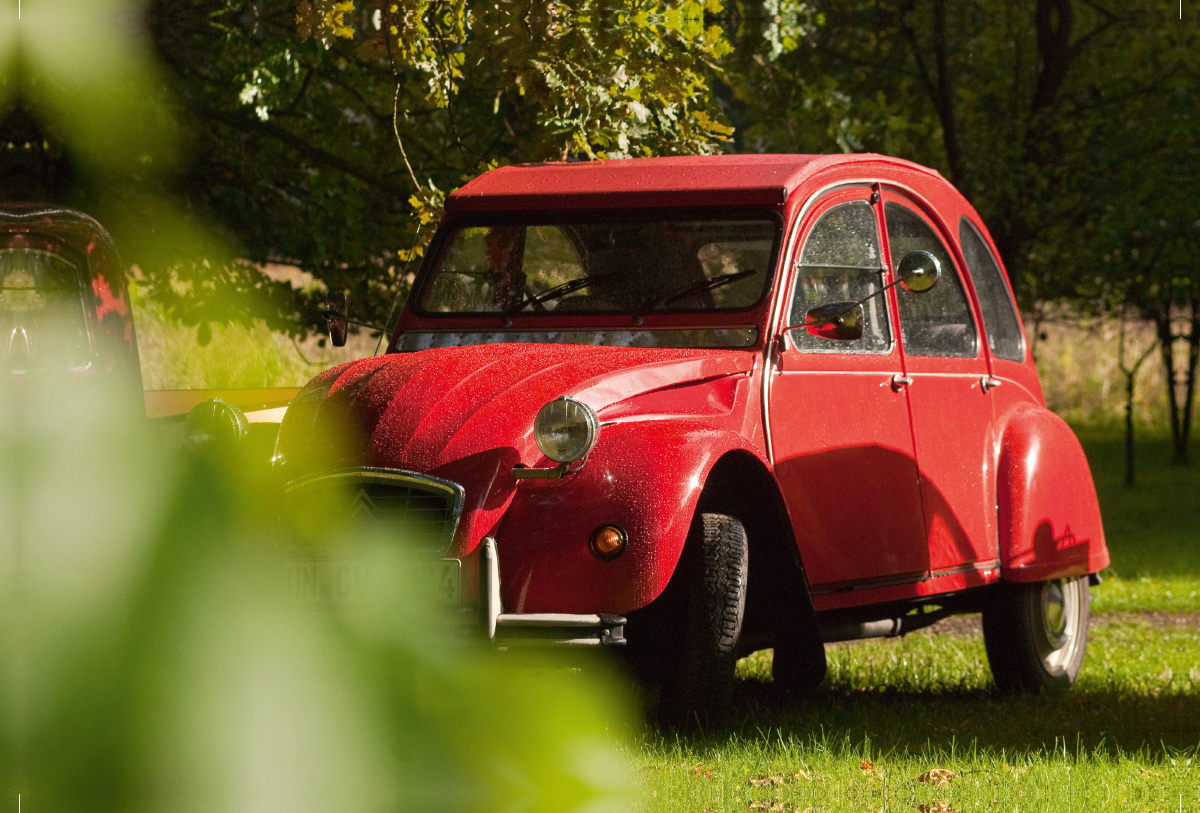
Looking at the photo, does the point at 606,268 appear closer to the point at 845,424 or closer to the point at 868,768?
the point at 845,424

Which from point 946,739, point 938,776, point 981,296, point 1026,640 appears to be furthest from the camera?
point 981,296

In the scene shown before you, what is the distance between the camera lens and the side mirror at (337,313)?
624 centimetres

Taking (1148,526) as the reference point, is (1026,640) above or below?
above

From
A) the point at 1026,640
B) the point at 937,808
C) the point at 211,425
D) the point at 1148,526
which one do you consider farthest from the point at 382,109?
the point at 1148,526

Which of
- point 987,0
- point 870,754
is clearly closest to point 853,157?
point 870,754

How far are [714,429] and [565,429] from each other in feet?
1.88

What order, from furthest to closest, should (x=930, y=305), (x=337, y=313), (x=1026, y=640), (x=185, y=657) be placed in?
(x=1026, y=640) → (x=930, y=305) → (x=337, y=313) → (x=185, y=657)

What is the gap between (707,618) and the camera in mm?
4871

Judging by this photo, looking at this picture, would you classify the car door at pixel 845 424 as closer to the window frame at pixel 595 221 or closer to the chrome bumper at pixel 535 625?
the window frame at pixel 595 221

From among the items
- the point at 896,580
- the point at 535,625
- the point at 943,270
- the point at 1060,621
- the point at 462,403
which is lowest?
the point at 1060,621

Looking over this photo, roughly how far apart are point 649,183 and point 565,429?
1626 mm

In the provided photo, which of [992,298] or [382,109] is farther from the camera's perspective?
[382,109]

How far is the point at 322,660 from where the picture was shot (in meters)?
1.91

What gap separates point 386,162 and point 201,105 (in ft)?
5.52
